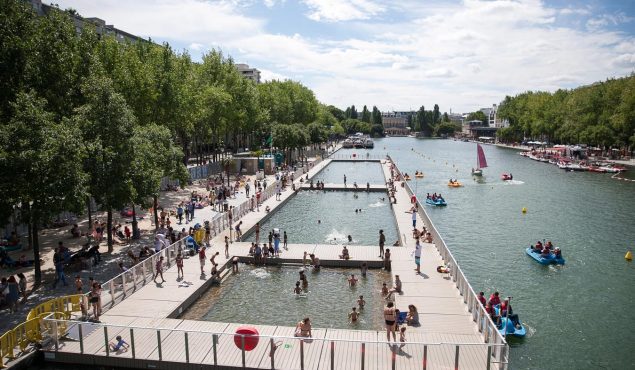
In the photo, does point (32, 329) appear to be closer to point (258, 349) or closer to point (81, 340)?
point (81, 340)

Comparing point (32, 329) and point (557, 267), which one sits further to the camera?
point (557, 267)

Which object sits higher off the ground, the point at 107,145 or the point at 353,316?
the point at 107,145

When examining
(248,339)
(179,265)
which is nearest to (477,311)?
(248,339)

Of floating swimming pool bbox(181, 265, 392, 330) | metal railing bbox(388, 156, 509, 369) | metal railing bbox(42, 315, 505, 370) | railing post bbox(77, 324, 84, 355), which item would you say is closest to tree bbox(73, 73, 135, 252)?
floating swimming pool bbox(181, 265, 392, 330)

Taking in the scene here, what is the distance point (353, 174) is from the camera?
76.2 m

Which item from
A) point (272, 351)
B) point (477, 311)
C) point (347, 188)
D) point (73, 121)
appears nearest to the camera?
point (272, 351)

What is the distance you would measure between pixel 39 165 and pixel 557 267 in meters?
28.8

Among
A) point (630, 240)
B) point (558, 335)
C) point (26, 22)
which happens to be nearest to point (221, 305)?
point (558, 335)

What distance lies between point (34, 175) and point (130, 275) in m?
5.91

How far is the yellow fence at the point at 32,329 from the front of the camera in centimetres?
1473

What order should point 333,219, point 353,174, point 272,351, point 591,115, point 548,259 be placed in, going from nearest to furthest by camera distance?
point 272,351 < point 548,259 < point 333,219 < point 353,174 < point 591,115

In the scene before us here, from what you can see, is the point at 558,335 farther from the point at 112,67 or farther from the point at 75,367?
the point at 112,67

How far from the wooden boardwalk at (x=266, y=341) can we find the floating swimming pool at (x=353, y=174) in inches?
1532

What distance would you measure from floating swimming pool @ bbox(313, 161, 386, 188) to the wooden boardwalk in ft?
128
